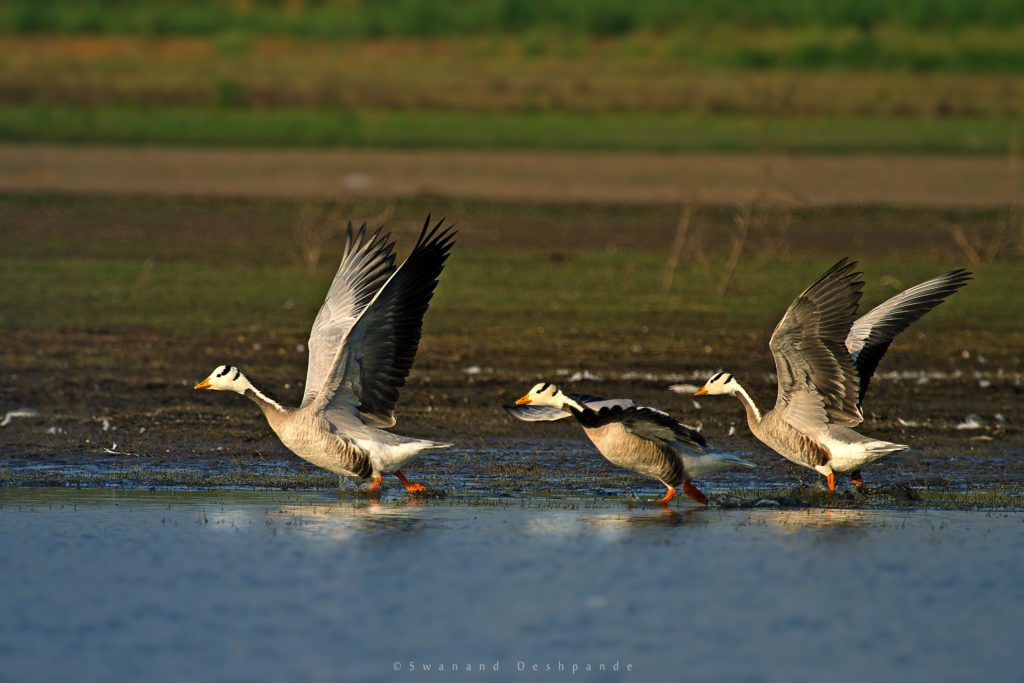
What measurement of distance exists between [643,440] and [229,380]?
2924 mm

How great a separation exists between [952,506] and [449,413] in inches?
174

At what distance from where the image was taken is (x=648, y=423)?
10.6m

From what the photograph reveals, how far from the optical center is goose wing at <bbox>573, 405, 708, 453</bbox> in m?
10.2

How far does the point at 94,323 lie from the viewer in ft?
56.0

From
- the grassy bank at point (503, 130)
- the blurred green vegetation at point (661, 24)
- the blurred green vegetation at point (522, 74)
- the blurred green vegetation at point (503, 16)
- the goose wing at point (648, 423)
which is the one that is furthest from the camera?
the blurred green vegetation at point (503, 16)

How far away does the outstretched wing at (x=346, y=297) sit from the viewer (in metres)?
10.9

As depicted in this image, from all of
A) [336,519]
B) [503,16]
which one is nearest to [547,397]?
[336,519]

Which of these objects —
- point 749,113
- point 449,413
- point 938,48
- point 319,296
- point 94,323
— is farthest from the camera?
point 938,48

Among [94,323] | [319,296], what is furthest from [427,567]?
[319,296]

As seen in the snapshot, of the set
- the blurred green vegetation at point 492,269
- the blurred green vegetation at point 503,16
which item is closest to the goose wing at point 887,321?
the blurred green vegetation at point 492,269

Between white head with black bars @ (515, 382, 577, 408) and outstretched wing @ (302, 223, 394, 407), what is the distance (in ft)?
4.12

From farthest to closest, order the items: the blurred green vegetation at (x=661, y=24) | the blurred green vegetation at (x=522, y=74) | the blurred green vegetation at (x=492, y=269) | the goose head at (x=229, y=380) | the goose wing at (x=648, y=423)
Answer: the blurred green vegetation at (x=661, y=24), the blurred green vegetation at (x=522, y=74), the blurred green vegetation at (x=492, y=269), the goose head at (x=229, y=380), the goose wing at (x=648, y=423)

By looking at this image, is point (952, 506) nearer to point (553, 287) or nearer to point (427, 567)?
point (427, 567)

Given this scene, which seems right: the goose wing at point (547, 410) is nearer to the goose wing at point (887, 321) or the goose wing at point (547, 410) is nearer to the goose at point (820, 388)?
the goose at point (820, 388)
